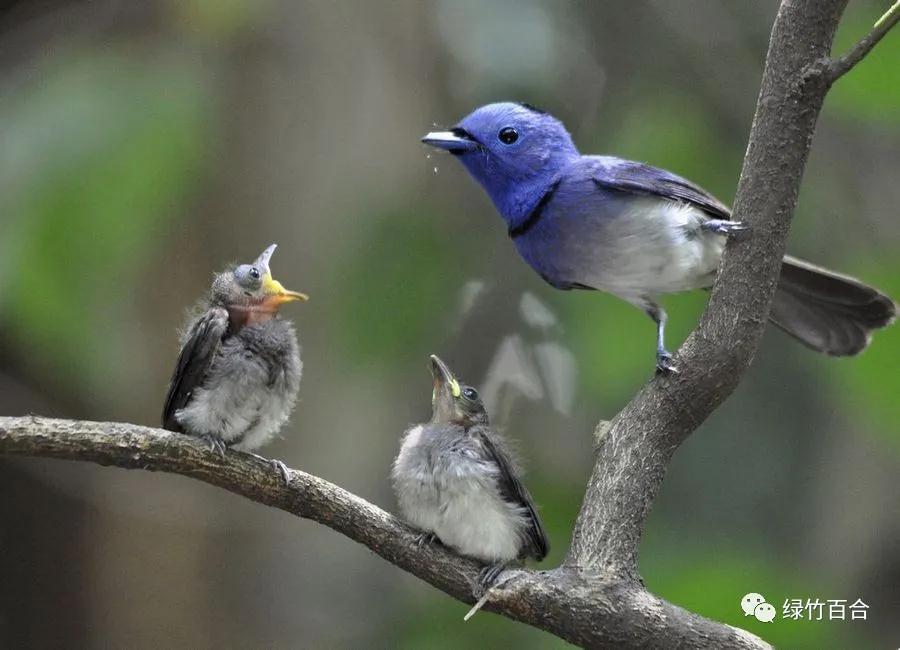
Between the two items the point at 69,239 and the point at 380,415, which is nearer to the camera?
the point at 69,239

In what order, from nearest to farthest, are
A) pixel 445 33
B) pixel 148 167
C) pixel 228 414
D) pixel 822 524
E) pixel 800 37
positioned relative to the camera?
pixel 800 37 < pixel 228 414 < pixel 148 167 < pixel 445 33 < pixel 822 524

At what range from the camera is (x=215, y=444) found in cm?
255

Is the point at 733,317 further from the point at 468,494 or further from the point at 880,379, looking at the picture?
the point at 880,379

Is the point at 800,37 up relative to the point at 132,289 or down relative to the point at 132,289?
up

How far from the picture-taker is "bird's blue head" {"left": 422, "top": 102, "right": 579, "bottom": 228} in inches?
128

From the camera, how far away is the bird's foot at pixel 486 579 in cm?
253

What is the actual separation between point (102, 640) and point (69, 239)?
1.56 m

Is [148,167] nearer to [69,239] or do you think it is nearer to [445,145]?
[69,239]

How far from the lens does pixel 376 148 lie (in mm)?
4914

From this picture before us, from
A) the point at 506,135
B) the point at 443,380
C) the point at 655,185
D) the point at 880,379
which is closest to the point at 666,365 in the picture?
the point at 655,185

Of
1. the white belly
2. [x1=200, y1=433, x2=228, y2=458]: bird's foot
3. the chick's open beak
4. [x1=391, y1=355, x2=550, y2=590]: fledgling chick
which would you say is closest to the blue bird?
the white belly

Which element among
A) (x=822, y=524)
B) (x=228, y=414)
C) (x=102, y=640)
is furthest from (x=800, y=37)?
(x=102, y=640)

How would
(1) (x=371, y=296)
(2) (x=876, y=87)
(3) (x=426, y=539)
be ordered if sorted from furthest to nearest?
1. (1) (x=371, y=296)
2. (2) (x=876, y=87)
3. (3) (x=426, y=539)

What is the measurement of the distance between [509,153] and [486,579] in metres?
1.24
